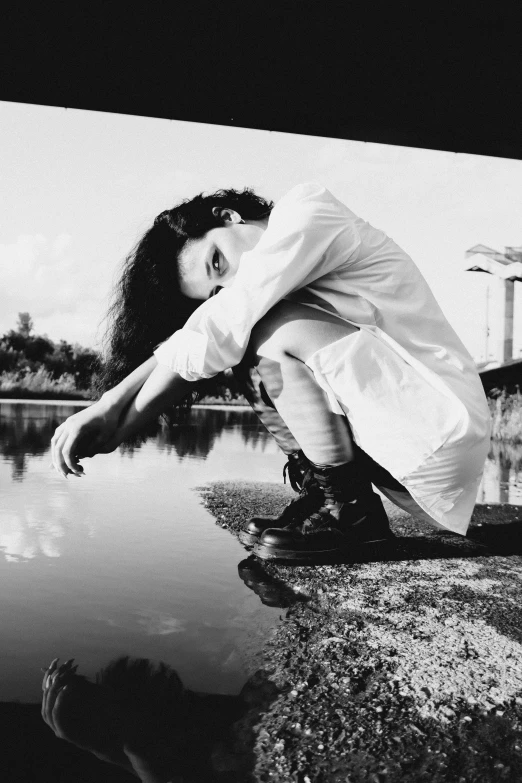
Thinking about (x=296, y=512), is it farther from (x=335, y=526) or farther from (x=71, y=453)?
(x=71, y=453)

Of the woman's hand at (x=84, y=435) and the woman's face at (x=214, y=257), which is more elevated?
the woman's face at (x=214, y=257)

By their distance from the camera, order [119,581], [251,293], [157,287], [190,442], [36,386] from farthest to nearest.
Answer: [36,386], [190,442], [157,287], [251,293], [119,581]

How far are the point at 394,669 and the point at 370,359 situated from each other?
69cm

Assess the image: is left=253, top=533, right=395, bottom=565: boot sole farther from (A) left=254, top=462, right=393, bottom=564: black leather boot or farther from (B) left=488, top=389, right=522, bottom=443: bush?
(B) left=488, top=389, right=522, bottom=443: bush

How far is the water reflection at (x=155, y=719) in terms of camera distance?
653 millimetres

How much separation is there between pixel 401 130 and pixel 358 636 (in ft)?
11.8

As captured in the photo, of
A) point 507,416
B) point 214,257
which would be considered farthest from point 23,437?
point 507,416

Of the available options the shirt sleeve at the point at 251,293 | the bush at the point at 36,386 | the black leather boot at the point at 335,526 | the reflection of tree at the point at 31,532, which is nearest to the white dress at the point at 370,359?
the shirt sleeve at the point at 251,293

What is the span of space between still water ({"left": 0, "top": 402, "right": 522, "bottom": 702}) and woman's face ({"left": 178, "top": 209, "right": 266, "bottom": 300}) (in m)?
0.68

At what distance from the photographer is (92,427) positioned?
145 centimetres

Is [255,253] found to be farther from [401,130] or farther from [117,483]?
[401,130]

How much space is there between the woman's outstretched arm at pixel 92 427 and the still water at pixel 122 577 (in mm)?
221

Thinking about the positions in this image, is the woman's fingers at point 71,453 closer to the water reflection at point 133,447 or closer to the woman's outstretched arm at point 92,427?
the woman's outstretched arm at point 92,427

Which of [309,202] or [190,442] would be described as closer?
[309,202]
